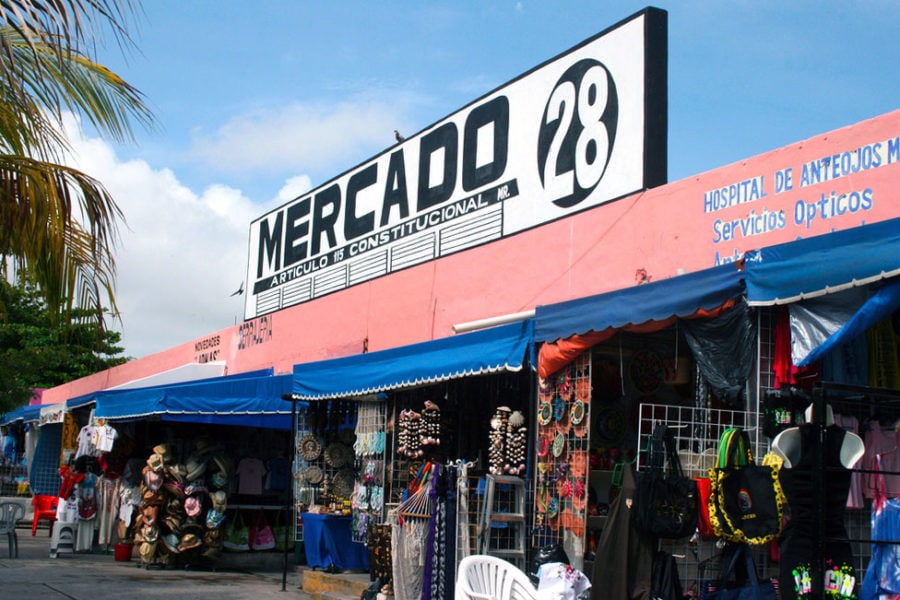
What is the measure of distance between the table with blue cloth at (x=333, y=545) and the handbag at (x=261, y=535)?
3388 millimetres

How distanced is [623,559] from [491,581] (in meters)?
0.87

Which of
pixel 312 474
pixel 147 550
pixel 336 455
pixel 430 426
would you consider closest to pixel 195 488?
pixel 147 550

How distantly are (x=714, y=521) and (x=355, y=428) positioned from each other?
19.5ft

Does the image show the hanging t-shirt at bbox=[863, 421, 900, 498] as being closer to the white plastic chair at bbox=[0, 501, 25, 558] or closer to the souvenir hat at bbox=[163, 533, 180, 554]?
the souvenir hat at bbox=[163, 533, 180, 554]

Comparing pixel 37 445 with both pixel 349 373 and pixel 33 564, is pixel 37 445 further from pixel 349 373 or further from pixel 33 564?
Result: pixel 349 373

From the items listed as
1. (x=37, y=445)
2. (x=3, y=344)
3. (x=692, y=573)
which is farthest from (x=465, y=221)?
(x=3, y=344)

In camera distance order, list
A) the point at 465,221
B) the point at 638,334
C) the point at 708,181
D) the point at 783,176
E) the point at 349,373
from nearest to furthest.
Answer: the point at 638,334, the point at 783,176, the point at 708,181, the point at 349,373, the point at 465,221

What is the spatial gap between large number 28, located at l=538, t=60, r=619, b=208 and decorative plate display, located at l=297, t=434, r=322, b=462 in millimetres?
3896

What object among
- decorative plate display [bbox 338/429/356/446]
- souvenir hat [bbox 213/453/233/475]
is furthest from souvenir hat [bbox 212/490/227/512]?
decorative plate display [bbox 338/429/356/446]

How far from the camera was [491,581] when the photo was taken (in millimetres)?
6520

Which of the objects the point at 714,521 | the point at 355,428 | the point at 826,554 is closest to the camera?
the point at 826,554

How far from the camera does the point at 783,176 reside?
856 centimetres

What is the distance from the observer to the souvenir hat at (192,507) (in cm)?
1320

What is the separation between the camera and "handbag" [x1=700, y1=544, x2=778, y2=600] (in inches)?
235
